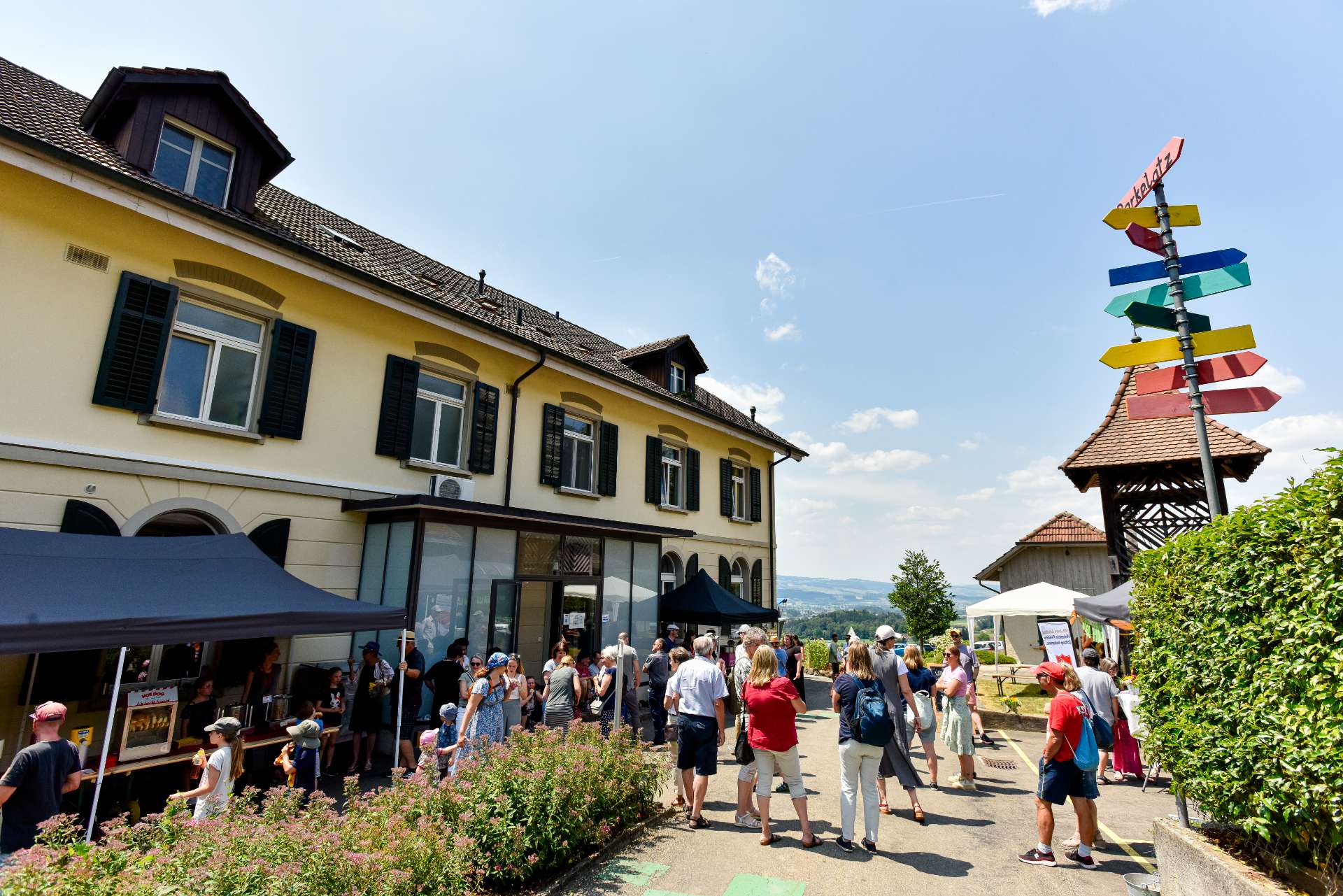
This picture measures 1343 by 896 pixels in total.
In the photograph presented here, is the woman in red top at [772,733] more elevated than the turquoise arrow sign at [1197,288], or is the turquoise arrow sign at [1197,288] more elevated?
the turquoise arrow sign at [1197,288]

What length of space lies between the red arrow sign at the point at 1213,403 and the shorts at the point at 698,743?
15.4ft

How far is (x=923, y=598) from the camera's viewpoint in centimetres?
2639

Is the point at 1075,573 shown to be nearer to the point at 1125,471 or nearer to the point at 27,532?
the point at 1125,471

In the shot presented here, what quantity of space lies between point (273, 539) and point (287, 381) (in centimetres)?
219

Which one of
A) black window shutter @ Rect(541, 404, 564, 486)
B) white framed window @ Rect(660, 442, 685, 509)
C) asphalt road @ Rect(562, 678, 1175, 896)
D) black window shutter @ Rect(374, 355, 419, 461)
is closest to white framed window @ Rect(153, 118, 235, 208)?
black window shutter @ Rect(374, 355, 419, 461)

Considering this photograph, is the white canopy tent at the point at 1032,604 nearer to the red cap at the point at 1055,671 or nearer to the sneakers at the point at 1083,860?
the red cap at the point at 1055,671

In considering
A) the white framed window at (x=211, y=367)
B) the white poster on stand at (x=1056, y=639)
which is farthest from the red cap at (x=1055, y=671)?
the white framed window at (x=211, y=367)

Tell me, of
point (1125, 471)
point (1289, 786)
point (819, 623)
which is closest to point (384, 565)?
point (1289, 786)

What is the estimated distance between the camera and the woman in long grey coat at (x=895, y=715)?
6359 millimetres

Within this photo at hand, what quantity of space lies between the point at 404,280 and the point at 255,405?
3.69 metres

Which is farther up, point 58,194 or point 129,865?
point 58,194

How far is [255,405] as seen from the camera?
8.55 meters

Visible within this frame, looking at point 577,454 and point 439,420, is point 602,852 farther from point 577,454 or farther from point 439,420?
point 577,454

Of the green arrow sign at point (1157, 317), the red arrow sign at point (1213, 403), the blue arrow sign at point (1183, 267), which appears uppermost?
the blue arrow sign at point (1183, 267)
